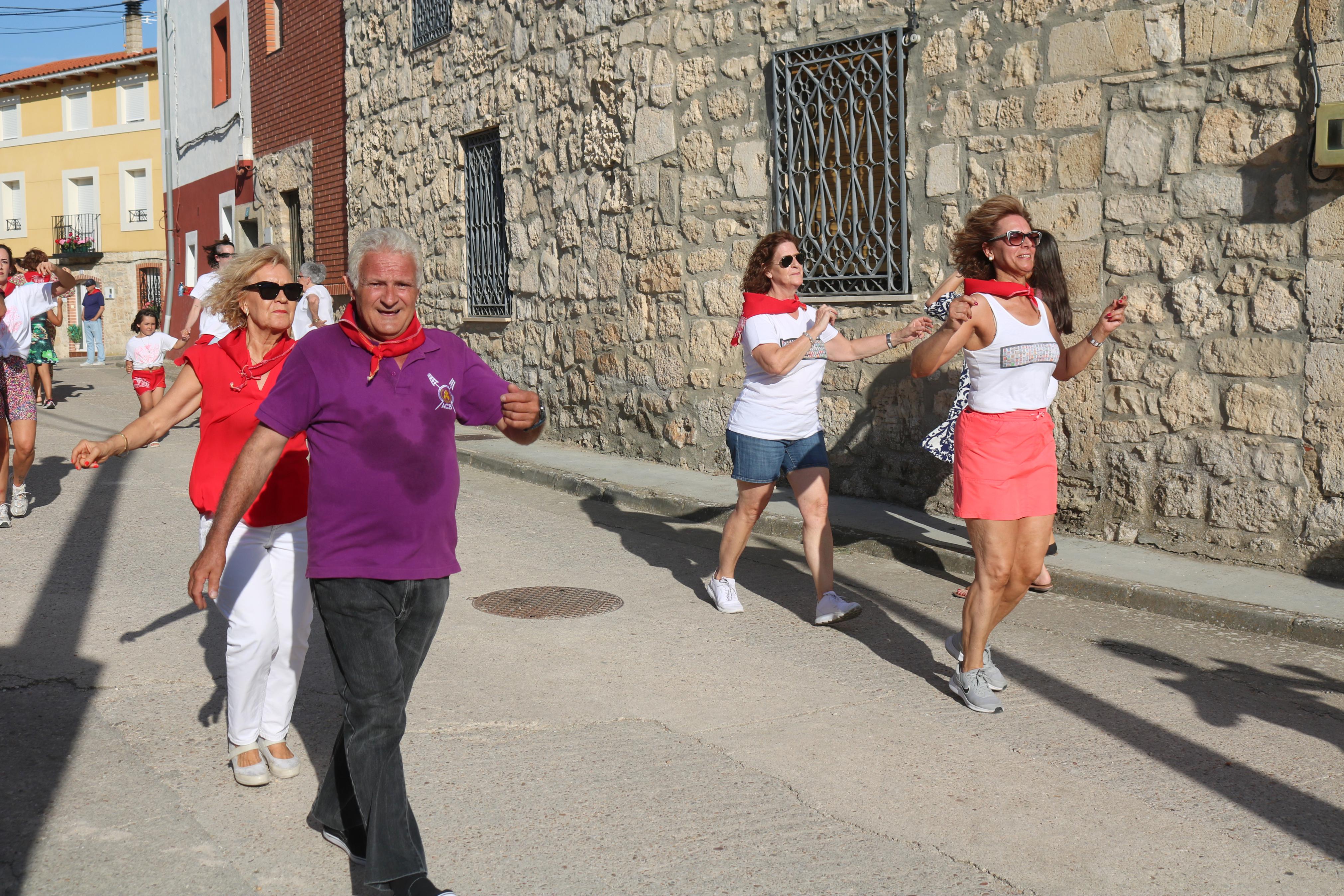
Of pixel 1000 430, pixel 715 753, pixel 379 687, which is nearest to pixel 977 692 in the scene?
pixel 1000 430

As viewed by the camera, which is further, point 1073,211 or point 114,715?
point 1073,211

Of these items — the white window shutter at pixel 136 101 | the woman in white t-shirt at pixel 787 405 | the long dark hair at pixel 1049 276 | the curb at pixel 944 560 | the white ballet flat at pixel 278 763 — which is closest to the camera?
the white ballet flat at pixel 278 763

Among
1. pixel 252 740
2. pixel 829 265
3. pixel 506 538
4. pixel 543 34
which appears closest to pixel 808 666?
pixel 252 740

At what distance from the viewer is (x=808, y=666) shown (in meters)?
5.34

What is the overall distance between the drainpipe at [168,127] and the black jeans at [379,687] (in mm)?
22942

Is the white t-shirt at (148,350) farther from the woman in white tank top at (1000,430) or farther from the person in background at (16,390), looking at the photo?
the woman in white tank top at (1000,430)

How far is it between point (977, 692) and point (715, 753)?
1089 mm

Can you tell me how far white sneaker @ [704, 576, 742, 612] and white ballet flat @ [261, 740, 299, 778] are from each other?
2604 millimetres

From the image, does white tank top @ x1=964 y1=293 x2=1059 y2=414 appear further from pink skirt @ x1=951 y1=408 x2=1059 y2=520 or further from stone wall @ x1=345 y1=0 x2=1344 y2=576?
stone wall @ x1=345 y1=0 x2=1344 y2=576

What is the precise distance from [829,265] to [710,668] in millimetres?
4732

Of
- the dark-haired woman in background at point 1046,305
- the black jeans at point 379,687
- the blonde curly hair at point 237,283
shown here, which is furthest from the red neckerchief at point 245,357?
the dark-haired woman in background at point 1046,305

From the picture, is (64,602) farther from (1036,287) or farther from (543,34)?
(543,34)

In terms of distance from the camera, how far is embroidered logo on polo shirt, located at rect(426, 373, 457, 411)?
3.29 metres

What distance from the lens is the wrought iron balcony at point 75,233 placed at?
41281 mm
